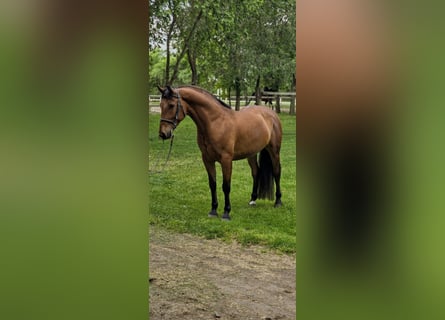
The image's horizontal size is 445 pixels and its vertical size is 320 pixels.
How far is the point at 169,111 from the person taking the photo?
1824mm

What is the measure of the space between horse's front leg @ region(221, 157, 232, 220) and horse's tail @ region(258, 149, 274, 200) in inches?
5.5

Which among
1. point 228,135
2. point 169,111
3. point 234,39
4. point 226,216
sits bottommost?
point 226,216

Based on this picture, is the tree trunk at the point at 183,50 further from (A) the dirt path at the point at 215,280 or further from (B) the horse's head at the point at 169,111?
(A) the dirt path at the point at 215,280

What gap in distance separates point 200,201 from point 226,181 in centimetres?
15

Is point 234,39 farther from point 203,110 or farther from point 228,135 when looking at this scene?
point 228,135

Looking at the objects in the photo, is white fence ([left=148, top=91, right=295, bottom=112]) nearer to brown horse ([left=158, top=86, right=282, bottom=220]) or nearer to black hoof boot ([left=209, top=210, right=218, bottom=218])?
brown horse ([left=158, top=86, right=282, bottom=220])

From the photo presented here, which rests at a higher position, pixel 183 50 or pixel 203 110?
pixel 183 50

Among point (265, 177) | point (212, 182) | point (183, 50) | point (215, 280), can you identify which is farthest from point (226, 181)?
point (183, 50)

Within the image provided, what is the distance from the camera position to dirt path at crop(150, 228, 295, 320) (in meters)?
1.43

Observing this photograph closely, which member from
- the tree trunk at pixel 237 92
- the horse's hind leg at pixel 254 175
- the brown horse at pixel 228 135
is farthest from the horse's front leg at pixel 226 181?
the tree trunk at pixel 237 92

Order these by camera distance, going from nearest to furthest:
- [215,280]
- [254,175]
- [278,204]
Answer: [215,280] → [278,204] → [254,175]

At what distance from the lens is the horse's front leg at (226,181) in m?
1.96
